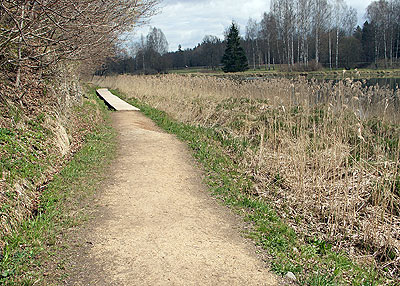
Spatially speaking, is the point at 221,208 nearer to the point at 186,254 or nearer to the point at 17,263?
the point at 186,254

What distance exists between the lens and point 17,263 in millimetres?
3291

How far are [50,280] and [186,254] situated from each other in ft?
4.02

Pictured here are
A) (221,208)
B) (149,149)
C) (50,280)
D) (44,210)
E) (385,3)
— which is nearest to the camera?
(50,280)

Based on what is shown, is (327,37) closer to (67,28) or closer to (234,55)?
(234,55)

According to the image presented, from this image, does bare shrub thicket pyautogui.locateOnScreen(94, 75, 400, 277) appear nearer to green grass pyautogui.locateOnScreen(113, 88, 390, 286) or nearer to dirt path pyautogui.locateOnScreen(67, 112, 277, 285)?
green grass pyautogui.locateOnScreen(113, 88, 390, 286)

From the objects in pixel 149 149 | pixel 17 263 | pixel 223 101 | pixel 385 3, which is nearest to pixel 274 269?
pixel 17 263

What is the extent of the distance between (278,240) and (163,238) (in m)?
1.23

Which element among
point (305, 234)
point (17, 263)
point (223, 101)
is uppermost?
point (223, 101)

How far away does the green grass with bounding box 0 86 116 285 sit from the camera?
128 inches

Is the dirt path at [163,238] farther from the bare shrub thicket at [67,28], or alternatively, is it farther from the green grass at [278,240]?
the bare shrub thicket at [67,28]

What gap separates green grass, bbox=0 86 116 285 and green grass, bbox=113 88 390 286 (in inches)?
73.7

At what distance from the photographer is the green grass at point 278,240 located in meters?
3.50

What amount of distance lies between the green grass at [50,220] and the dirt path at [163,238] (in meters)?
0.28

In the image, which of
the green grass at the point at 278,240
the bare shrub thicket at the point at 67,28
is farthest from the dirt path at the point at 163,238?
the bare shrub thicket at the point at 67,28
